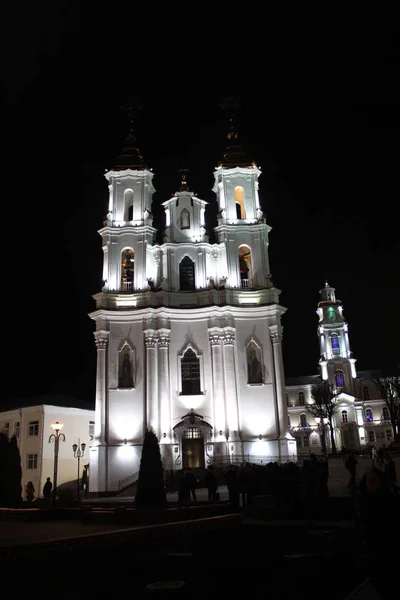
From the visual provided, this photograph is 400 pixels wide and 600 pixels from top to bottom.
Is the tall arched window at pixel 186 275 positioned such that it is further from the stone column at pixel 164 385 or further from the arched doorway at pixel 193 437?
the arched doorway at pixel 193 437

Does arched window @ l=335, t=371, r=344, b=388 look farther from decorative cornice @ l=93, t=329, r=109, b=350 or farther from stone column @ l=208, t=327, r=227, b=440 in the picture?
decorative cornice @ l=93, t=329, r=109, b=350

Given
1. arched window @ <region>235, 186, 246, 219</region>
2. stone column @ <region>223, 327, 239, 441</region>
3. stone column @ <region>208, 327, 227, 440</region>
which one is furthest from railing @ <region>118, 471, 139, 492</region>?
arched window @ <region>235, 186, 246, 219</region>

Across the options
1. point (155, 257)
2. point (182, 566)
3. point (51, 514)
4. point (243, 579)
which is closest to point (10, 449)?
point (51, 514)

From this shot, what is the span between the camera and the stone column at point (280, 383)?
36906 mm

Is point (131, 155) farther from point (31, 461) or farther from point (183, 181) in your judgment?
point (31, 461)

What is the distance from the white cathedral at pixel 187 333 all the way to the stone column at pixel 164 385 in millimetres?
70

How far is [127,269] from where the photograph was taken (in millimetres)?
41469

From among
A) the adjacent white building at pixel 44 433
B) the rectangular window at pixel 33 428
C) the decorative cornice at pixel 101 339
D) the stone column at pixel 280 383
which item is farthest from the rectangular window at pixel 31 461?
the stone column at pixel 280 383

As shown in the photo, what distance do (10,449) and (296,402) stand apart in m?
64.3

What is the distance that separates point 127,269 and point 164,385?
985 centimetres

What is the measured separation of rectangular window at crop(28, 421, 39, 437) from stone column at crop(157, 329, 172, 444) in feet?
42.6

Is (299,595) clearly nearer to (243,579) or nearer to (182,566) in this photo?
Result: (243,579)

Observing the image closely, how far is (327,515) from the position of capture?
52.9 feet

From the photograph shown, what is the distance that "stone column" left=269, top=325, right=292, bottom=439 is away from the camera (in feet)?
121
